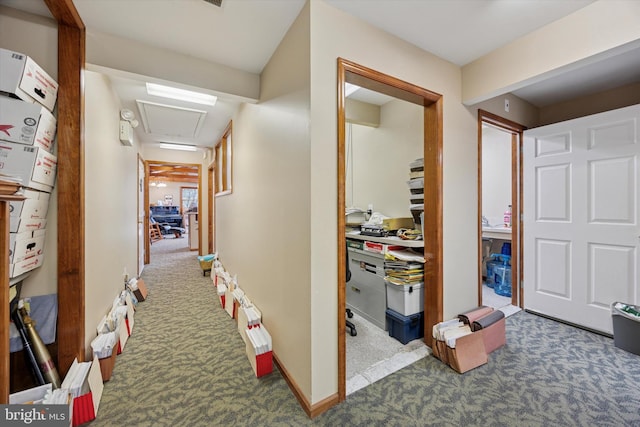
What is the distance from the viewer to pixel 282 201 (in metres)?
1.76

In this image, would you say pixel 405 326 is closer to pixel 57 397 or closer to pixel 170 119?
pixel 57 397

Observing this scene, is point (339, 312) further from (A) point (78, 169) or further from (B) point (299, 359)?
(A) point (78, 169)

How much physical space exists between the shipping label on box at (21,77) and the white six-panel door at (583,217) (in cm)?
412

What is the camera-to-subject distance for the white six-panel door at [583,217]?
2141mm

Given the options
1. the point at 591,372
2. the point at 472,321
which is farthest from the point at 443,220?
the point at 591,372

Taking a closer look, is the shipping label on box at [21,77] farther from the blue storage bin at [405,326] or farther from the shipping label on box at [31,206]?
the blue storage bin at [405,326]

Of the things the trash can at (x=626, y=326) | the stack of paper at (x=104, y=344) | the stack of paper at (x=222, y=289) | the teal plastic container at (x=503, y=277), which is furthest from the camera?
the teal plastic container at (x=503, y=277)

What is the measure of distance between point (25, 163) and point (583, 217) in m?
4.26

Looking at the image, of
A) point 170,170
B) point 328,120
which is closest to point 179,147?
point 170,170

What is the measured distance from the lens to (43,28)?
1442mm

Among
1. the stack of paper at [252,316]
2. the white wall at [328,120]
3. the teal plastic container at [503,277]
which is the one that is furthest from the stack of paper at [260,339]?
the teal plastic container at [503,277]

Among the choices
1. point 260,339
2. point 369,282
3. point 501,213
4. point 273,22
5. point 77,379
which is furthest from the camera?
point 501,213

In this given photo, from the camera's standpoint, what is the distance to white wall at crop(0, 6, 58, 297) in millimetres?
1368

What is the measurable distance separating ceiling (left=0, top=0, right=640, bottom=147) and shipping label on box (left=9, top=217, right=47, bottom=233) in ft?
3.58
